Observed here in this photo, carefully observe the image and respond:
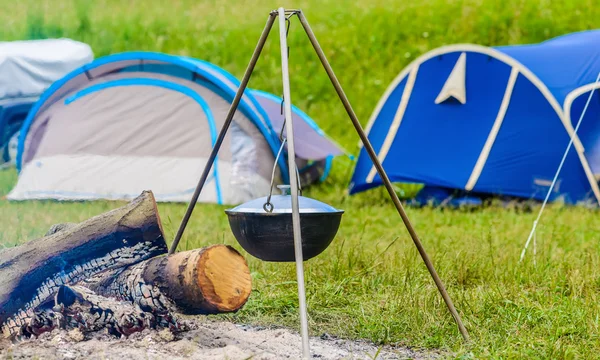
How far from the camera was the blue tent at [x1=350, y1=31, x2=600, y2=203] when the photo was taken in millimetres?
7629

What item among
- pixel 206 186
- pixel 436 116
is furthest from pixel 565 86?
pixel 206 186

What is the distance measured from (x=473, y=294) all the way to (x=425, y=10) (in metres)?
9.99

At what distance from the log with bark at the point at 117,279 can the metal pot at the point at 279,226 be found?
4.0 inches

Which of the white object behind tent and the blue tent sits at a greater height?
the white object behind tent

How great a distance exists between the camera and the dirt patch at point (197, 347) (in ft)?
10.2

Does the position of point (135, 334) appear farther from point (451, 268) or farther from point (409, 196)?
point (409, 196)

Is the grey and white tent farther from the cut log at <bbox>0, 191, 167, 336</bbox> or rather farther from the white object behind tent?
the cut log at <bbox>0, 191, 167, 336</bbox>

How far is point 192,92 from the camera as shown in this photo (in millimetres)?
8039

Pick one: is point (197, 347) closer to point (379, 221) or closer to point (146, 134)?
point (379, 221)

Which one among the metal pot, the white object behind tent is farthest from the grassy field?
the white object behind tent

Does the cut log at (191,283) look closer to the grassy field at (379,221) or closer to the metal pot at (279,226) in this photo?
the metal pot at (279,226)

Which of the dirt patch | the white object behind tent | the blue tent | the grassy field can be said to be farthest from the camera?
the white object behind tent

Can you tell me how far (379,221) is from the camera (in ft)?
23.7

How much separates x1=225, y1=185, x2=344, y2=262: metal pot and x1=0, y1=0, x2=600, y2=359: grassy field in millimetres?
526
